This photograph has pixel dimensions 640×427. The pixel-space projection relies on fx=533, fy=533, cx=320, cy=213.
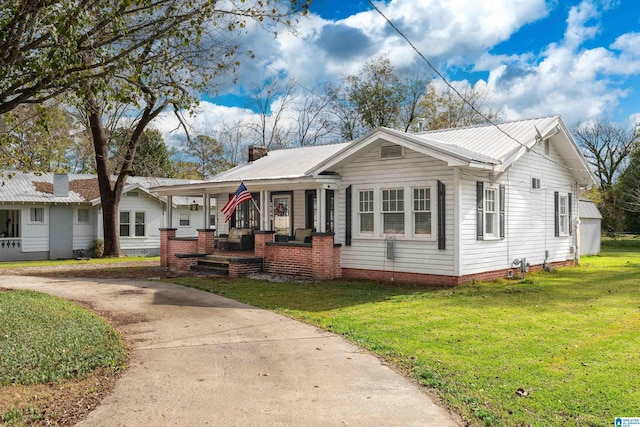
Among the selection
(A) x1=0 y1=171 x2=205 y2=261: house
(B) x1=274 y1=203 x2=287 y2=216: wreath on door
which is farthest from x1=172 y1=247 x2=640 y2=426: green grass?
(A) x1=0 y1=171 x2=205 y2=261: house

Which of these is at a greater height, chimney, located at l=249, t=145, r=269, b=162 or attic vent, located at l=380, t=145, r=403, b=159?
chimney, located at l=249, t=145, r=269, b=162

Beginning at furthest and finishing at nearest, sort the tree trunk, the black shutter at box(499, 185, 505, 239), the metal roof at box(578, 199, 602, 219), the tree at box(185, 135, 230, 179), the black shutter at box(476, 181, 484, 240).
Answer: the tree at box(185, 135, 230, 179) < the metal roof at box(578, 199, 602, 219) < the tree trunk < the black shutter at box(499, 185, 505, 239) < the black shutter at box(476, 181, 484, 240)

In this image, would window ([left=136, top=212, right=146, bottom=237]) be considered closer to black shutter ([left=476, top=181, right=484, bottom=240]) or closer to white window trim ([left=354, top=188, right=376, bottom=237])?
white window trim ([left=354, top=188, right=376, bottom=237])

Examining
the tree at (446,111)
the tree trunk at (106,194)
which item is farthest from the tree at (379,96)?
the tree trunk at (106,194)

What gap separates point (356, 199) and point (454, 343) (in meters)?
8.29

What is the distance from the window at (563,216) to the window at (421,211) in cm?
776

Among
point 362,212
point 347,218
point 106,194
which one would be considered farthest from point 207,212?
point 106,194

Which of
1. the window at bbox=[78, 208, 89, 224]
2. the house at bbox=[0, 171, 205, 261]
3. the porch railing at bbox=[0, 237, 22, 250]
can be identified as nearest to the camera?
the porch railing at bbox=[0, 237, 22, 250]

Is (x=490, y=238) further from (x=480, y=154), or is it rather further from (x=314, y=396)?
(x=314, y=396)

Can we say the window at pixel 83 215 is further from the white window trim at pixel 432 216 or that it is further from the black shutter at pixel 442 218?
the black shutter at pixel 442 218

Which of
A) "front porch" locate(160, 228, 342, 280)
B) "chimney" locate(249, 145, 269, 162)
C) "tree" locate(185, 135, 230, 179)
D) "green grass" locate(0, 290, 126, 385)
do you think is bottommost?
"green grass" locate(0, 290, 126, 385)

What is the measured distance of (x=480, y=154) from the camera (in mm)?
14414

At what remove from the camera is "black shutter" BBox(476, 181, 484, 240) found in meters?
14.4

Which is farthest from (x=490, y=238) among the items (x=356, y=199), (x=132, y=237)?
(x=132, y=237)
